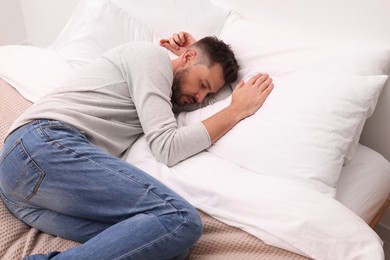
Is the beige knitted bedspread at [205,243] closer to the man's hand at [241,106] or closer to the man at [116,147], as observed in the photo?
the man at [116,147]

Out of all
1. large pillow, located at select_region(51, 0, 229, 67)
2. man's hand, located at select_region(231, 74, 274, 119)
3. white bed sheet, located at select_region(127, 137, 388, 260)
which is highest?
large pillow, located at select_region(51, 0, 229, 67)

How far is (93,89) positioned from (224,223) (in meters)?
0.57

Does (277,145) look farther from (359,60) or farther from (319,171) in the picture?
(359,60)

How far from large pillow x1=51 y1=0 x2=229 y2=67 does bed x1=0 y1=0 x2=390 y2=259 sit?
0.09m

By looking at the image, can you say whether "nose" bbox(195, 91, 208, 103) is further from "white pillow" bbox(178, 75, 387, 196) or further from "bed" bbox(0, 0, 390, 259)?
"white pillow" bbox(178, 75, 387, 196)

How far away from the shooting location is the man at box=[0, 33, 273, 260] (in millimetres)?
889

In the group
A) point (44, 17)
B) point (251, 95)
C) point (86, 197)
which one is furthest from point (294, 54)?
point (44, 17)

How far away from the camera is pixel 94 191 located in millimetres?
950

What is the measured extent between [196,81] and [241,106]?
20 cm

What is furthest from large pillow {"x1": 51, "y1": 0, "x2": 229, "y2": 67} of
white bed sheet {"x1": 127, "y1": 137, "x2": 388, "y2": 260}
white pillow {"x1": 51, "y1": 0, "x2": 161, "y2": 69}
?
white bed sheet {"x1": 127, "y1": 137, "x2": 388, "y2": 260}

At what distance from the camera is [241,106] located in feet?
3.93

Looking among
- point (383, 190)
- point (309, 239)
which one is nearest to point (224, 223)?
point (309, 239)

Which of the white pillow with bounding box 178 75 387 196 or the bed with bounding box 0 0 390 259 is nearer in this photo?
the bed with bounding box 0 0 390 259

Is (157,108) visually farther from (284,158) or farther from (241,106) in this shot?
(284,158)
